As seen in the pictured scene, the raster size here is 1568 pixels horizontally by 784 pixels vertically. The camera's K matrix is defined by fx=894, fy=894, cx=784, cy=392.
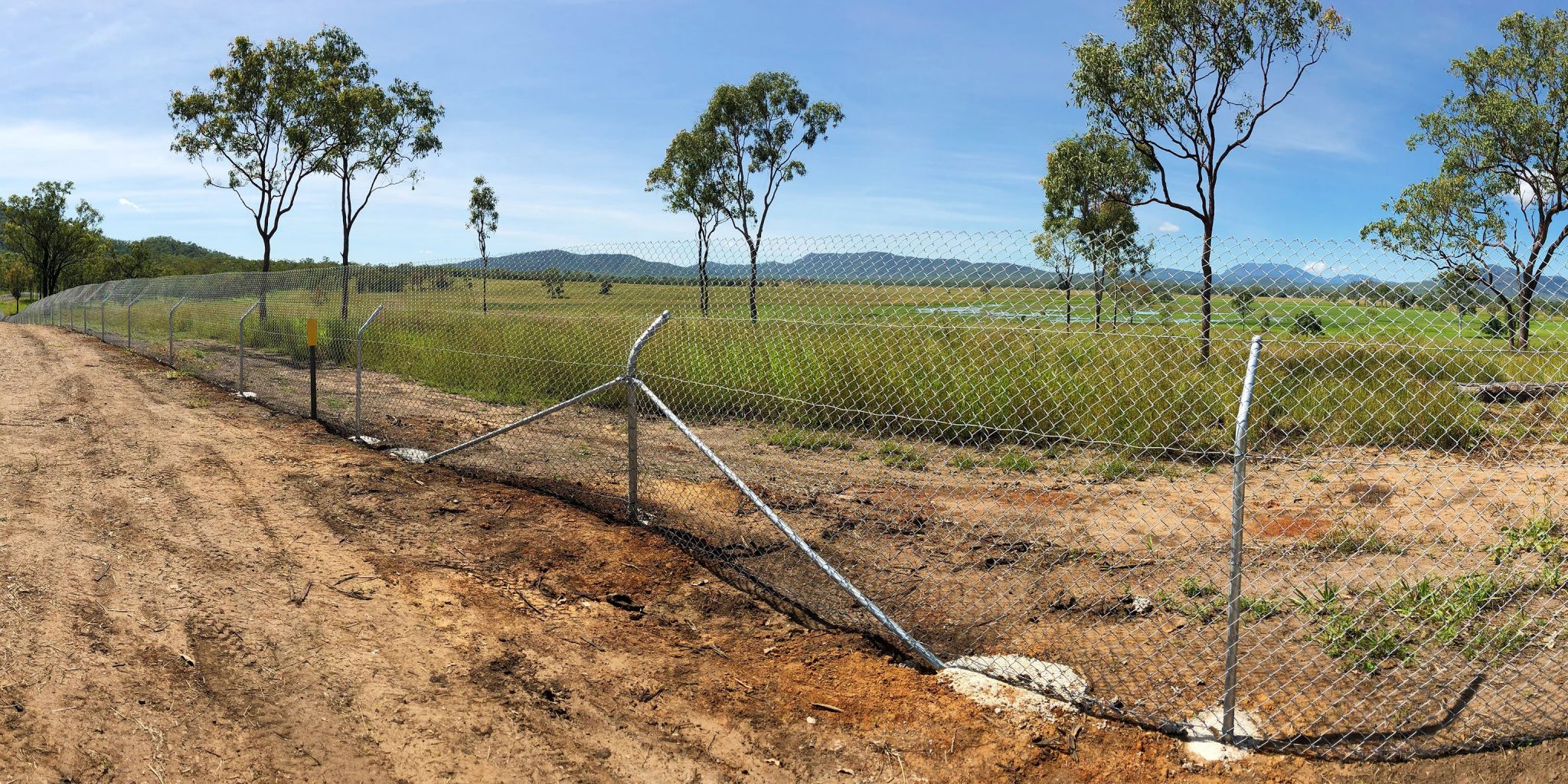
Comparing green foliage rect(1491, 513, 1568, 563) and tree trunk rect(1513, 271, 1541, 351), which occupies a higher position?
tree trunk rect(1513, 271, 1541, 351)

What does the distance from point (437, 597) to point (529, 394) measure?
22.2ft

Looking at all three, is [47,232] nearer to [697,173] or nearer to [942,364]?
[697,173]

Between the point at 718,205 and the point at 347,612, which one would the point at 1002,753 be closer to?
the point at 347,612

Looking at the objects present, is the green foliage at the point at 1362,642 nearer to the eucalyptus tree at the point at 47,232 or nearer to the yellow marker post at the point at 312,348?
the yellow marker post at the point at 312,348

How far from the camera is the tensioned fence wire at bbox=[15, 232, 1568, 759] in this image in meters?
3.92

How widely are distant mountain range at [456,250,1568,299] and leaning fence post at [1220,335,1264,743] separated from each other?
594mm

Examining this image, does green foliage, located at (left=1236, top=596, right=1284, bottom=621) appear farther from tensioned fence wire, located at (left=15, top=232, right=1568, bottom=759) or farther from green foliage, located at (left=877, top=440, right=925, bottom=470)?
Result: green foliage, located at (left=877, top=440, right=925, bottom=470)

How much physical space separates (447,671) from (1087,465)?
628 cm

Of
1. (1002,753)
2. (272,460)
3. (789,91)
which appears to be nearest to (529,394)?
(272,460)

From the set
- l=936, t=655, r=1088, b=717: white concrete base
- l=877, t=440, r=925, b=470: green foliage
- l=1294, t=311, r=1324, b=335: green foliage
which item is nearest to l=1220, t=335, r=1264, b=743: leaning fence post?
l=936, t=655, r=1088, b=717: white concrete base

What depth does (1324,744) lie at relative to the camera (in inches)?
136

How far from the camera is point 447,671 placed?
4.10m

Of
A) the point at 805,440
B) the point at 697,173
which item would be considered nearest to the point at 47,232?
the point at 697,173

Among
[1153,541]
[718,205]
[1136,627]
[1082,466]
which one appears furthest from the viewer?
[718,205]
